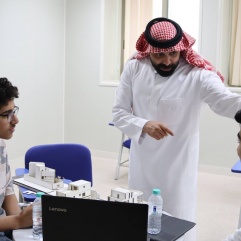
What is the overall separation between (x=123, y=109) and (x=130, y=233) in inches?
56.8

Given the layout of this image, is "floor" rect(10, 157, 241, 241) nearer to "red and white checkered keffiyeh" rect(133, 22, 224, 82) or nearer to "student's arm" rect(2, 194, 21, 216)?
"red and white checkered keffiyeh" rect(133, 22, 224, 82)

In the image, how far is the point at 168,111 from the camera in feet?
7.79

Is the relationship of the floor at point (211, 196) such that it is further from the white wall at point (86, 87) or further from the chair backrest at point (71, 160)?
the chair backrest at point (71, 160)

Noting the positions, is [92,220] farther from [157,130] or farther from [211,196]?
[211,196]

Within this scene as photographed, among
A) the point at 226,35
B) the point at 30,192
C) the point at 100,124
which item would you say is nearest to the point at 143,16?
the point at 226,35

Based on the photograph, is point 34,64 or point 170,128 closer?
point 170,128

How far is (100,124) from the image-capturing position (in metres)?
5.83

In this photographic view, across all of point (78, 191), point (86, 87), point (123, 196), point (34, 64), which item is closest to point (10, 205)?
point (78, 191)

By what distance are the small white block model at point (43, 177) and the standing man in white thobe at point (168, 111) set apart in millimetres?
622

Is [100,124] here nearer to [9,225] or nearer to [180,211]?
[180,211]

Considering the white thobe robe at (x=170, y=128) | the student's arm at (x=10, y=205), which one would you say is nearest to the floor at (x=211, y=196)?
the white thobe robe at (x=170, y=128)

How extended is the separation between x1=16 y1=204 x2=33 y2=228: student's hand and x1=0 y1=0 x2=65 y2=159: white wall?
358 centimetres

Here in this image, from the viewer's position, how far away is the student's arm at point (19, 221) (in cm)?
158

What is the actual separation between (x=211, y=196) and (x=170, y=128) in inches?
81.9
